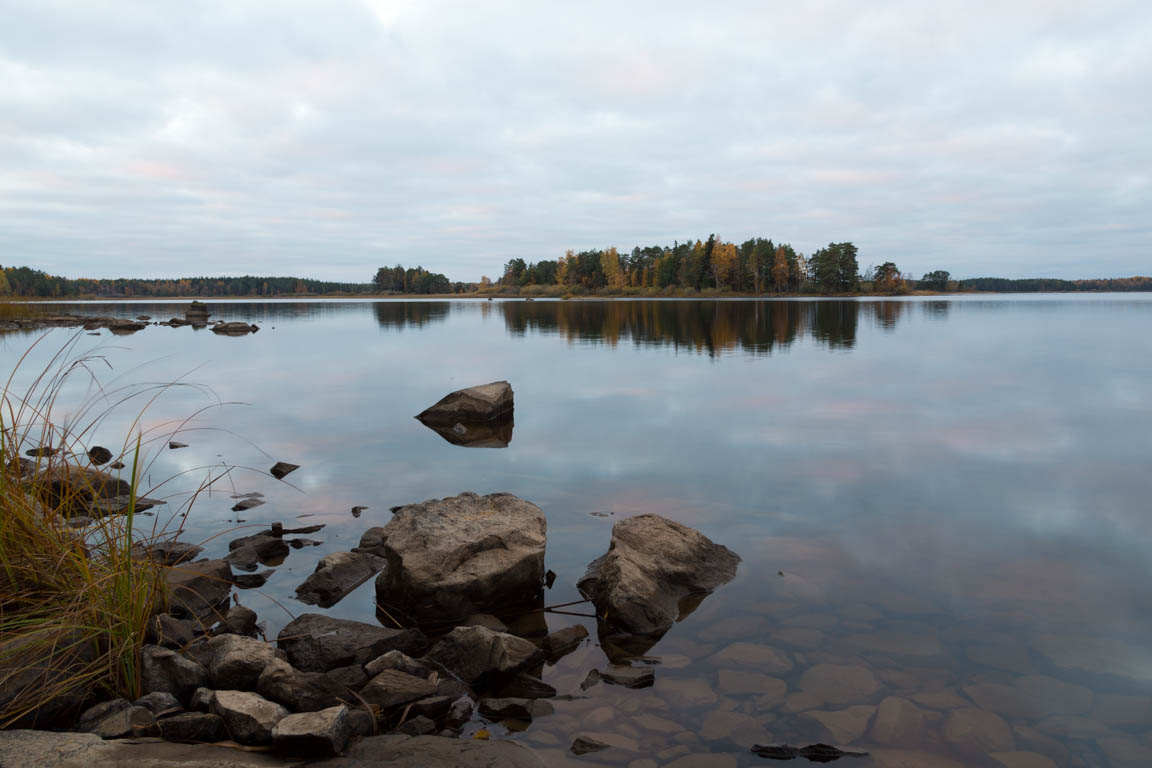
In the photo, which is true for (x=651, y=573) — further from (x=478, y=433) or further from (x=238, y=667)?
(x=478, y=433)

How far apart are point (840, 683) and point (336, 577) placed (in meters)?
6.64

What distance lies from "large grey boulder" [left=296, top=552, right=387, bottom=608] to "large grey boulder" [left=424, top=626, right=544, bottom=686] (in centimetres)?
256

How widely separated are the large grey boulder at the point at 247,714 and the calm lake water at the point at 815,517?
2.26 m

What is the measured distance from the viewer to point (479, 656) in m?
7.18

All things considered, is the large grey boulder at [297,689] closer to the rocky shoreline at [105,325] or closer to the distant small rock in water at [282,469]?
the distant small rock in water at [282,469]

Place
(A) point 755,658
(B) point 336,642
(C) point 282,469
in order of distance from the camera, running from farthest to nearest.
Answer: (C) point 282,469 → (A) point 755,658 → (B) point 336,642

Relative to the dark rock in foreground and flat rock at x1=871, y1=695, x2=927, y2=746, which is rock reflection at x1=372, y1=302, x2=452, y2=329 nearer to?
the dark rock in foreground

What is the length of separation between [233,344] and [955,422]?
54.7 m

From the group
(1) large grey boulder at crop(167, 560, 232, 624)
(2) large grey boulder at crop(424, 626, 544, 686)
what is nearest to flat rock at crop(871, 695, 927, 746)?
(2) large grey boulder at crop(424, 626, 544, 686)

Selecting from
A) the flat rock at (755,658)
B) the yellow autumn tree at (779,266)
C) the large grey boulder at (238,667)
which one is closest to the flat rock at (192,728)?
the large grey boulder at (238,667)

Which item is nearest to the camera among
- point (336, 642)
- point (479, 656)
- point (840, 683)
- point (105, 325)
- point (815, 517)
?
point (840, 683)

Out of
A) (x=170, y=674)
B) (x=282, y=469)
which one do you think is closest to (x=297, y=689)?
(x=170, y=674)

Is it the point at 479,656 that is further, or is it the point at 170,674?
the point at 479,656

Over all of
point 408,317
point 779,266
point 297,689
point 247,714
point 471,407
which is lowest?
point 297,689
